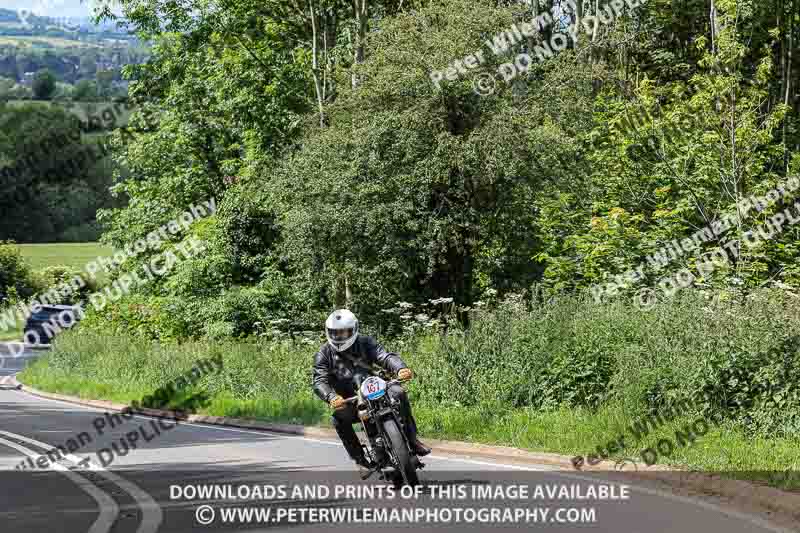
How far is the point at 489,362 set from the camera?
19.5 meters

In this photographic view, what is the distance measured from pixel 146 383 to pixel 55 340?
12.9 m

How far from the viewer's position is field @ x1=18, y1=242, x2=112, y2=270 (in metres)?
92.1

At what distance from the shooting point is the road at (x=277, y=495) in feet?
32.3

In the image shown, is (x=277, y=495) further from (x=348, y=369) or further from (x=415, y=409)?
(x=415, y=409)

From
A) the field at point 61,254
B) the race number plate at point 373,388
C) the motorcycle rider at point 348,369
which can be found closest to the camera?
the race number plate at point 373,388

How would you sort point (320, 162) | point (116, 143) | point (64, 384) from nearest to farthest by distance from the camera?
point (320, 162), point (64, 384), point (116, 143)

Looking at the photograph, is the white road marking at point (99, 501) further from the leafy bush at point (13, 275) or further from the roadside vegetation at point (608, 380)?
the leafy bush at point (13, 275)

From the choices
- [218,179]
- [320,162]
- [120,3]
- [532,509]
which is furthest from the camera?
[218,179]

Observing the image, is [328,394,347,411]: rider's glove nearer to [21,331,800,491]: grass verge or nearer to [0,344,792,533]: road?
[0,344,792,533]: road

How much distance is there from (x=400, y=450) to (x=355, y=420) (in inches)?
31.4

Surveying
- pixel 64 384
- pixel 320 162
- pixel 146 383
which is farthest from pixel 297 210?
pixel 64 384

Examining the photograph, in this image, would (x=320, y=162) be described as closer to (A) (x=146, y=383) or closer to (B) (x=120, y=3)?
(A) (x=146, y=383)

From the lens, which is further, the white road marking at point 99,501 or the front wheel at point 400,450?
the front wheel at point 400,450

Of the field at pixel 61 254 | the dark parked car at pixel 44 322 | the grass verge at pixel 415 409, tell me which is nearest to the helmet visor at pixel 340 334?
the grass verge at pixel 415 409
